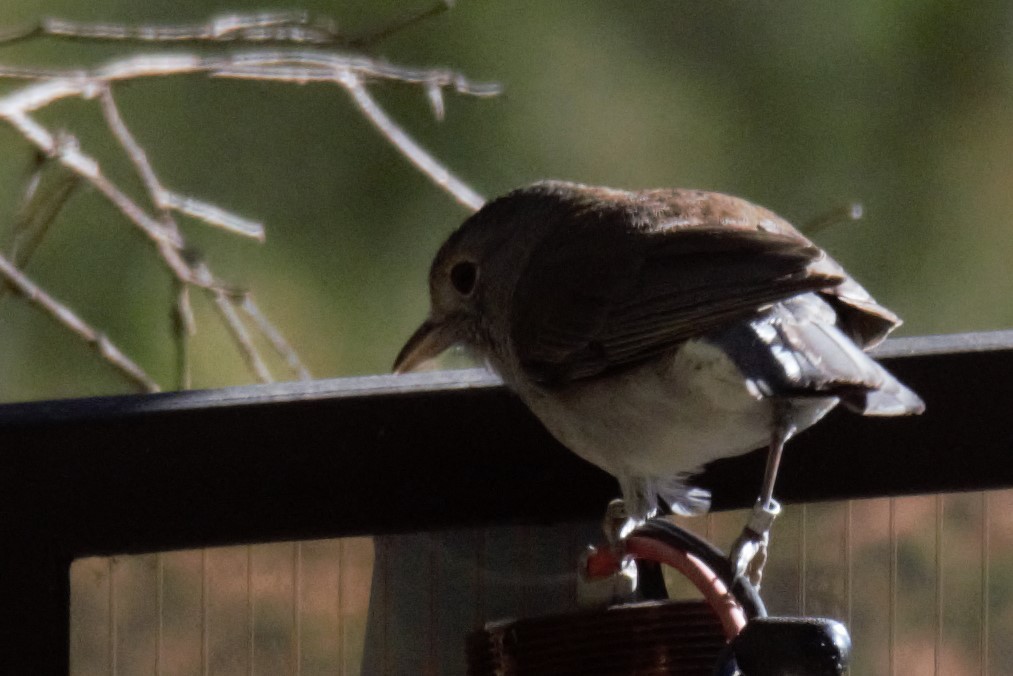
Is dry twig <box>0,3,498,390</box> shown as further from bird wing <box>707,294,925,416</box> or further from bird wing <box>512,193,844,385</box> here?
bird wing <box>707,294,925,416</box>

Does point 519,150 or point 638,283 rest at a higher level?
point 519,150

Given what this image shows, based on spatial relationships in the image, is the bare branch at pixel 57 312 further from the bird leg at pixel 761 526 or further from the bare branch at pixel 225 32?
the bird leg at pixel 761 526

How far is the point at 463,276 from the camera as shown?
404 centimetres

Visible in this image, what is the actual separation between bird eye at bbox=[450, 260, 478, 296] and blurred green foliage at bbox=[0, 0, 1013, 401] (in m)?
1.80

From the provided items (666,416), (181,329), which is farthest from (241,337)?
(666,416)

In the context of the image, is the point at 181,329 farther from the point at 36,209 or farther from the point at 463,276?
the point at 463,276

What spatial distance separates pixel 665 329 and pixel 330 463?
0.75 metres

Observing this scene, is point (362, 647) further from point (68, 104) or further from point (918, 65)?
point (918, 65)

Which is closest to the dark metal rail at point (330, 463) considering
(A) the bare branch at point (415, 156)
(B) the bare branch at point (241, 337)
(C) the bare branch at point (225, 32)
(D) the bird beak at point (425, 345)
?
(A) the bare branch at point (415, 156)

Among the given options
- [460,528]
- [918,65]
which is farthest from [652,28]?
[460,528]

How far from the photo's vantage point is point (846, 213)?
3.77m

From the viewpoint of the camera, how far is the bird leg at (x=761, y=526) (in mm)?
2744

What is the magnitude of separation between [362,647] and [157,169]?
3.62 metres

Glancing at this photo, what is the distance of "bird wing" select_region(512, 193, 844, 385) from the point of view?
10.5 feet
